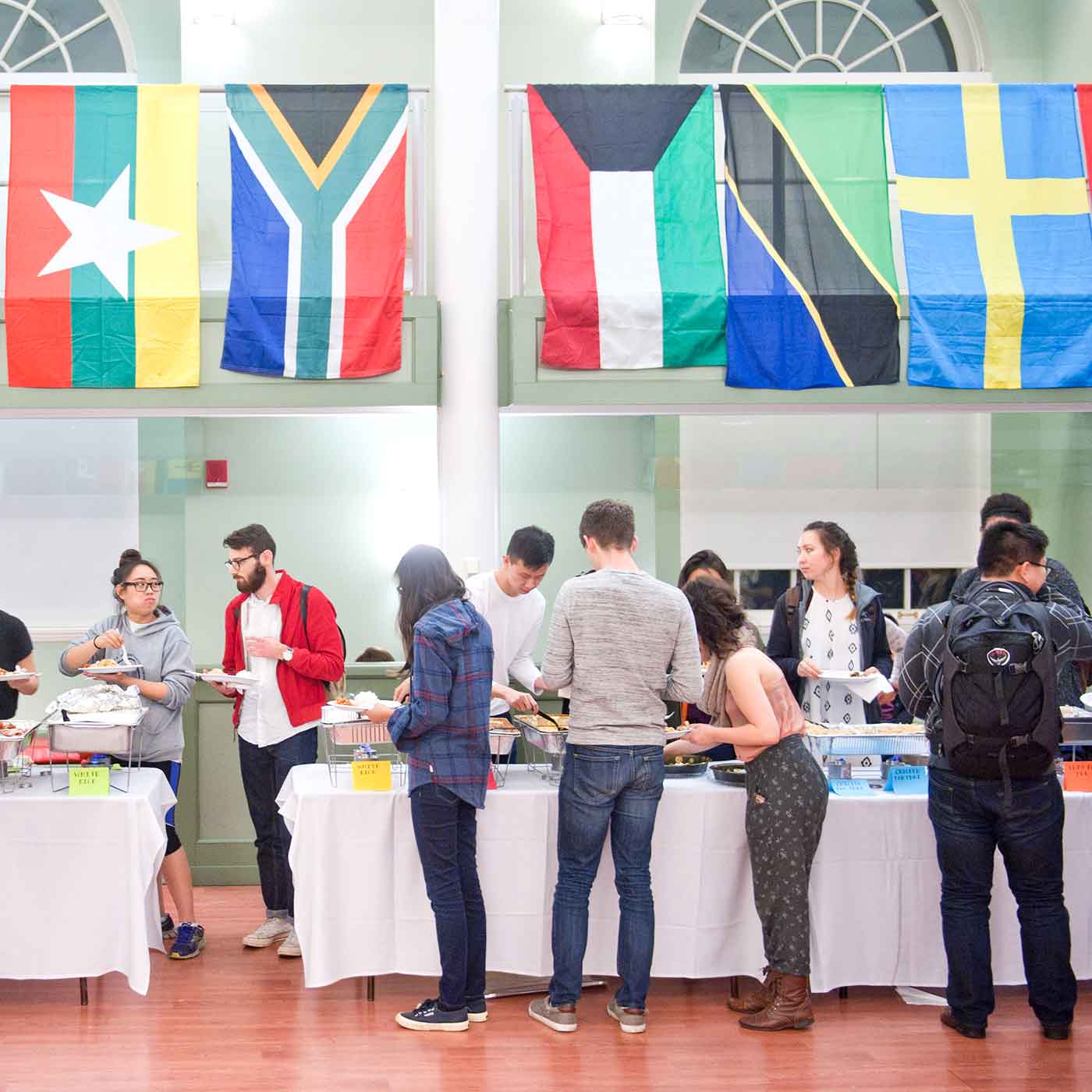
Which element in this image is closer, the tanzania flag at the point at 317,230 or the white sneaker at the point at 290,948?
the white sneaker at the point at 290,948

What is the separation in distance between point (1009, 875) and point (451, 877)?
177 centimetres

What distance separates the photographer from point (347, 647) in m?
7.43

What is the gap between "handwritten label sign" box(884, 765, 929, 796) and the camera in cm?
442

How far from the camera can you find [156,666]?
492 cm

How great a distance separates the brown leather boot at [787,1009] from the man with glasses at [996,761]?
19.0 inches

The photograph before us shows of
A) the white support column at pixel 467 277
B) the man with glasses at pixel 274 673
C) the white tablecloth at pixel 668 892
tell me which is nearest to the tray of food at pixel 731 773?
the white tablecloth at pixel 668 892

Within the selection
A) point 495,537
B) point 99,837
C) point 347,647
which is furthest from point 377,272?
point 99,837

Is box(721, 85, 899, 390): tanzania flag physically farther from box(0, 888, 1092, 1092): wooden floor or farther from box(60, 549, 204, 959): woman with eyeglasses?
box(0, 888, 1092, 1092): wooden floor

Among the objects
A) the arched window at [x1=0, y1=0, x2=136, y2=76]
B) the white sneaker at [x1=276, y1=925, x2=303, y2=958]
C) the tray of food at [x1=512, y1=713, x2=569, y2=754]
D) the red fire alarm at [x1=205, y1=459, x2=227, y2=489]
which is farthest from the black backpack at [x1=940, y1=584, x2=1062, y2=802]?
the arched window at [x1=0, y1=0, x2=136, y2=76]

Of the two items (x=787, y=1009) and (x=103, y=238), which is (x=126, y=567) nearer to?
(x=103, y=238)

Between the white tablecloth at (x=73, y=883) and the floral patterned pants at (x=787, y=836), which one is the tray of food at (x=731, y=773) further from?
the white tablecloth at (x=73, y=883)

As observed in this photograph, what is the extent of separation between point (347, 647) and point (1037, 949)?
4.46 m

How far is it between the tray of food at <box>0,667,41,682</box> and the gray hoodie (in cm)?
23

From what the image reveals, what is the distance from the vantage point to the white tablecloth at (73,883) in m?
4.25
